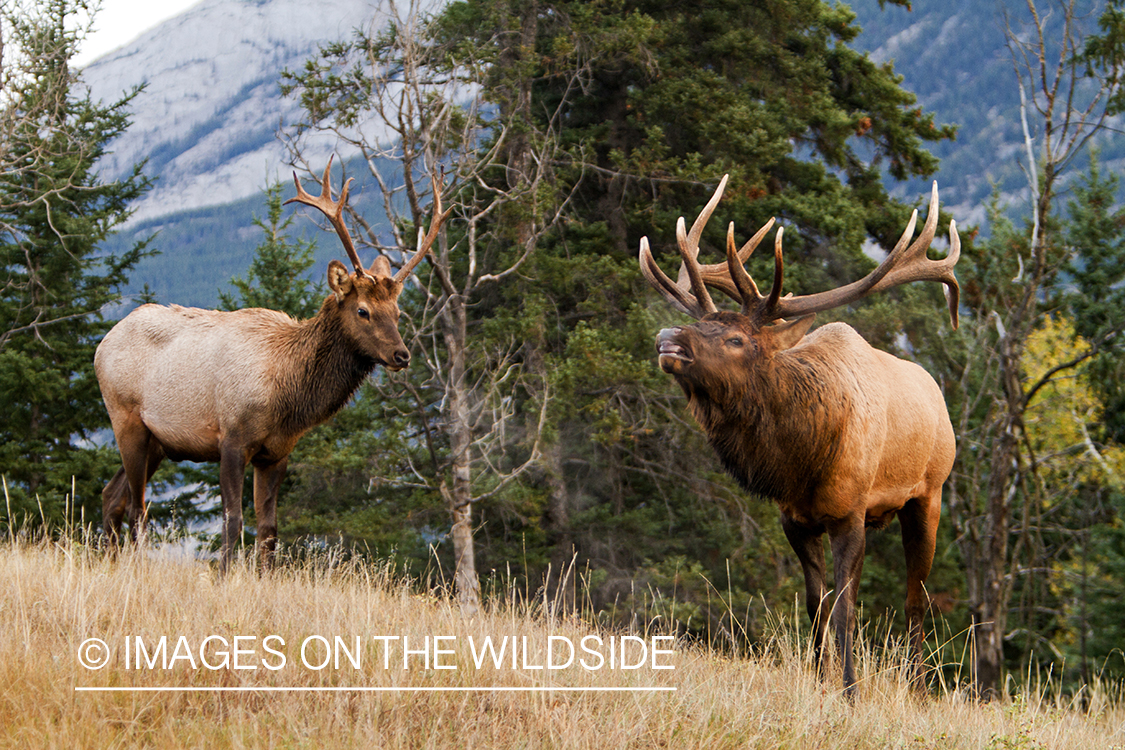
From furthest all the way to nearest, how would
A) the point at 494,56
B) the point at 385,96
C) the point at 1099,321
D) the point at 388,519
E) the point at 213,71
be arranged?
the point at 213,71, the point at 1099,321, the point at 388,519, the point at 494,56, the point at 385,96

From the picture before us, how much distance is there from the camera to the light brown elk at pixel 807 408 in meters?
4.76

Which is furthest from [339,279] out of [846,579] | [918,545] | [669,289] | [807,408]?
[918,545]

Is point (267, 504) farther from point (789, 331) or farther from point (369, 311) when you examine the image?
point (789, 331)

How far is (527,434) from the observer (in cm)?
1352

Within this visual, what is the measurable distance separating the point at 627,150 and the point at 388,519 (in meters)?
7.02

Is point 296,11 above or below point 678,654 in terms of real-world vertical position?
above

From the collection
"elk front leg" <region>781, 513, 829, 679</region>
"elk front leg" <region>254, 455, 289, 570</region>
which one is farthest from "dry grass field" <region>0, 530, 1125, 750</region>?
"elk front leg" <region>254, 455, 289, 570</region>

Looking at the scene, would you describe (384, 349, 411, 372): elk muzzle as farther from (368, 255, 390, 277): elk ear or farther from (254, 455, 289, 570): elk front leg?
(254, 455, 289, 570): elk front leg

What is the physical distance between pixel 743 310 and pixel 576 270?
902 cm

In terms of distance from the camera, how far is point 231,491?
19.9 feet

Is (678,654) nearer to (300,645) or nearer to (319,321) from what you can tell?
(300,645)

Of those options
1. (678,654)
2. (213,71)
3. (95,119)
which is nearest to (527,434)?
(678,654)

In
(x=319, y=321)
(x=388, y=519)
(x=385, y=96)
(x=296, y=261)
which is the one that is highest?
(x=385, y=96)

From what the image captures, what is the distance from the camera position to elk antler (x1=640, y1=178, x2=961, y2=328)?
195 inches
